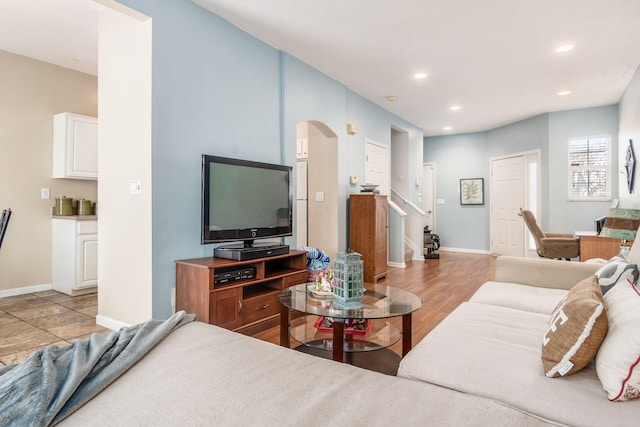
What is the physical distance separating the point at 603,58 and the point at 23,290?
23.2 ft

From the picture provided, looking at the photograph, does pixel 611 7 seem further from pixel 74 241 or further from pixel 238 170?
pixel 74 241

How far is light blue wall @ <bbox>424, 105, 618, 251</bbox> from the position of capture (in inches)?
237

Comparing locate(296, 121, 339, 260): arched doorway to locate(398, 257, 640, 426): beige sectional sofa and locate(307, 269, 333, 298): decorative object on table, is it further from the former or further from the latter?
locate(398, 257, 640, 426): beige sectional sofa

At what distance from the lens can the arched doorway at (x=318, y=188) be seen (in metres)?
5.00

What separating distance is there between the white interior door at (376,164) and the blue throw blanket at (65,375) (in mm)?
4721

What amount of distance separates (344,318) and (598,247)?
12.8ft

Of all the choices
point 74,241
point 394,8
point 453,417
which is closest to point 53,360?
point 453,417

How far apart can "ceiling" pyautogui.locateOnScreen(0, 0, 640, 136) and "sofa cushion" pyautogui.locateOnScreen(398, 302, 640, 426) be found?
2533mm

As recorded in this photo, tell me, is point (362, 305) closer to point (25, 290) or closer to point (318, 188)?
point (318, 188)

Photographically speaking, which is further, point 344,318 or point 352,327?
point 352,327

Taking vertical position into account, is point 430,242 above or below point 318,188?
below

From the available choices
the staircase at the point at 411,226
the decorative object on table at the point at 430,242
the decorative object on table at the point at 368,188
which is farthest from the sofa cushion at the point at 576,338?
the decorative object on table at the point at 430,242

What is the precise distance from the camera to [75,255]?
4145mm

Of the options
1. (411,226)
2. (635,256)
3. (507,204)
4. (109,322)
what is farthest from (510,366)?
(507,204)
